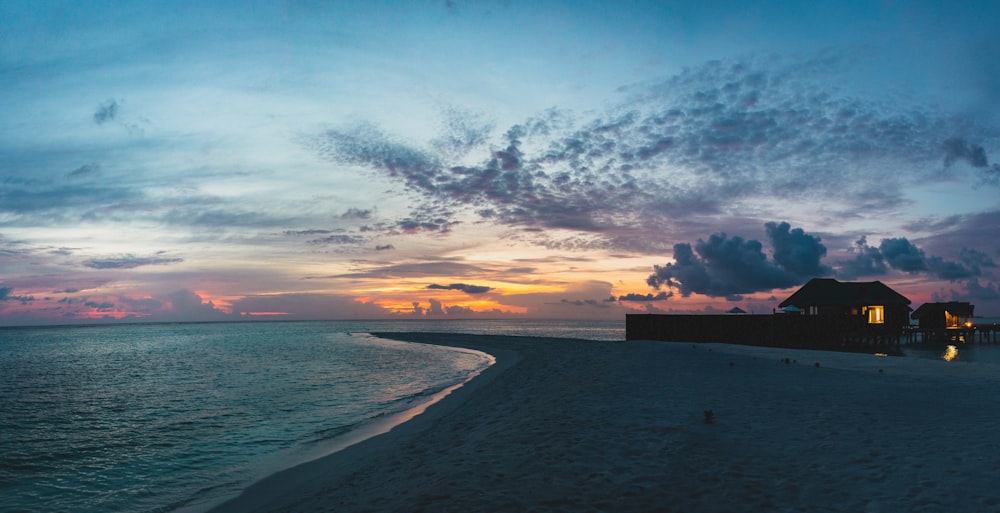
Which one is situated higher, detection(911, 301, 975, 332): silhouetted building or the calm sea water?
detection(911, 301, 975, 332): silhouetted building

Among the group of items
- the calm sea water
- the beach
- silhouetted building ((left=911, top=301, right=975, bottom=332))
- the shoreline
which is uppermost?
silhouetted building ((left=911, top=301, right=975, bottom=332))

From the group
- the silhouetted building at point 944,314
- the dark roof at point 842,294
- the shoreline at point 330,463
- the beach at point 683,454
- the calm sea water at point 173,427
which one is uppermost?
the dark roof at point 842,294

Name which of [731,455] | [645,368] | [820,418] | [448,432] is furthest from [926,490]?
[645,368]

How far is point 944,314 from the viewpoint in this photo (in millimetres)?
64625

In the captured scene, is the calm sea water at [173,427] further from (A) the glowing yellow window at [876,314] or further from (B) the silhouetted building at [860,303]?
(A) the glowing yellow window at [876,314]

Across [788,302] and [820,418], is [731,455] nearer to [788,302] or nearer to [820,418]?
[820,418]

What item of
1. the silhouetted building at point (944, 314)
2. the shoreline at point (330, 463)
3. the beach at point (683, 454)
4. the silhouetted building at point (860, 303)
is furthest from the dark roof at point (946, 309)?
the shoreline at point (330, 463)

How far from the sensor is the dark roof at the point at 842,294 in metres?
53.0

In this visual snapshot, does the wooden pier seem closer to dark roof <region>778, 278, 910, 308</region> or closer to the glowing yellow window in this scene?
the glowing yellow window

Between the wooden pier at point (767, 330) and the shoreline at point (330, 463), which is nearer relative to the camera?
the shoreline at point (330, 463)

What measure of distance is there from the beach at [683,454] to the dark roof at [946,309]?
59.3m

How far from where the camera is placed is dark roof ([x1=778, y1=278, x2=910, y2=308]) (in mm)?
52969

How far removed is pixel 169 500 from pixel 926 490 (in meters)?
13.2

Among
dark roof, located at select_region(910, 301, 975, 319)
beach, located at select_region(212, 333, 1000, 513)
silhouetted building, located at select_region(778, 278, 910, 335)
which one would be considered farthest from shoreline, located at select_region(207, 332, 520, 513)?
dark roof, located at select_region(910, 301, 975, 319)
